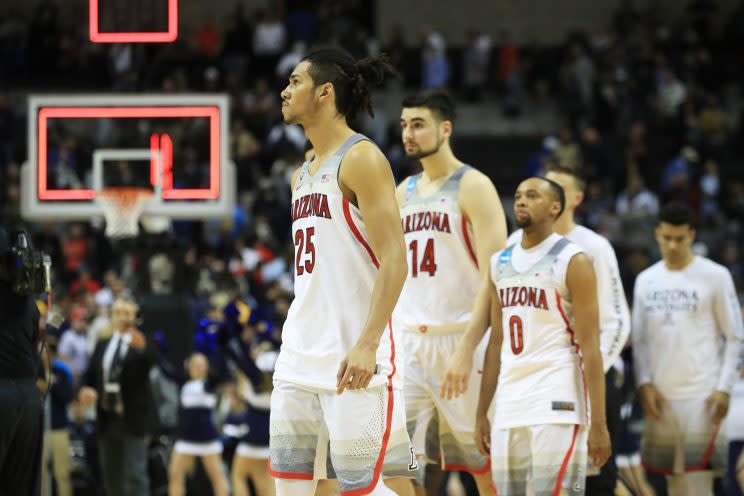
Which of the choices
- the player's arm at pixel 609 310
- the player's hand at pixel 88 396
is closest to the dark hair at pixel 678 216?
the player's arm at pixel 609 310

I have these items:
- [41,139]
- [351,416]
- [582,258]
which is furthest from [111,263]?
[351,416]

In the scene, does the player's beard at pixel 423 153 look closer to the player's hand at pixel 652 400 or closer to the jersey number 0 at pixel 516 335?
the jersey number 0 at pixel 516 335

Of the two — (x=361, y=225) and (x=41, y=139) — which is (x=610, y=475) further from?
(x=41, y=139)

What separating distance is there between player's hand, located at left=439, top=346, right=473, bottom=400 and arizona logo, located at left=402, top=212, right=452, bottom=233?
76 cm

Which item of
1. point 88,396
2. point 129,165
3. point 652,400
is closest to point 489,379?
point 652,400

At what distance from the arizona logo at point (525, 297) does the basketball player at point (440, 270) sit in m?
0.38

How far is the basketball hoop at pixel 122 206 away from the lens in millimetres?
12195

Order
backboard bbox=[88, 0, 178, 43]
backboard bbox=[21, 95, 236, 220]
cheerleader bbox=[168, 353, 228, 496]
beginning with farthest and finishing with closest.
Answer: backboard bbox=[21, 95, 236, 220] → cheerleader bbox=[168, 353, 228, 496] → backboard bbox=[88, 0, 178, 43]

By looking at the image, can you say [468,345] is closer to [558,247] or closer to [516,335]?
[516,335]

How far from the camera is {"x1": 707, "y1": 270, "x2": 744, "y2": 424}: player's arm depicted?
27.0ft

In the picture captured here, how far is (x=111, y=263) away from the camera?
58.1ft

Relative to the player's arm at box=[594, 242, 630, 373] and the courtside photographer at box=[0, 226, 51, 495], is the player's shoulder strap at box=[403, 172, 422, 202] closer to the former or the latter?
the player's arm at box=[594, 242, 630, 373]

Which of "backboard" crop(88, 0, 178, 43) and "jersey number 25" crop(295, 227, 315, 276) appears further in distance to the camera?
"backboard" crop(88, 0, 178, 43)

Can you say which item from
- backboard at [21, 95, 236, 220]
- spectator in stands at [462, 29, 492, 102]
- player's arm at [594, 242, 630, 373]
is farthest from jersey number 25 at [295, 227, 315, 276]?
spectator in stands at [462, 29, 492, 102]
